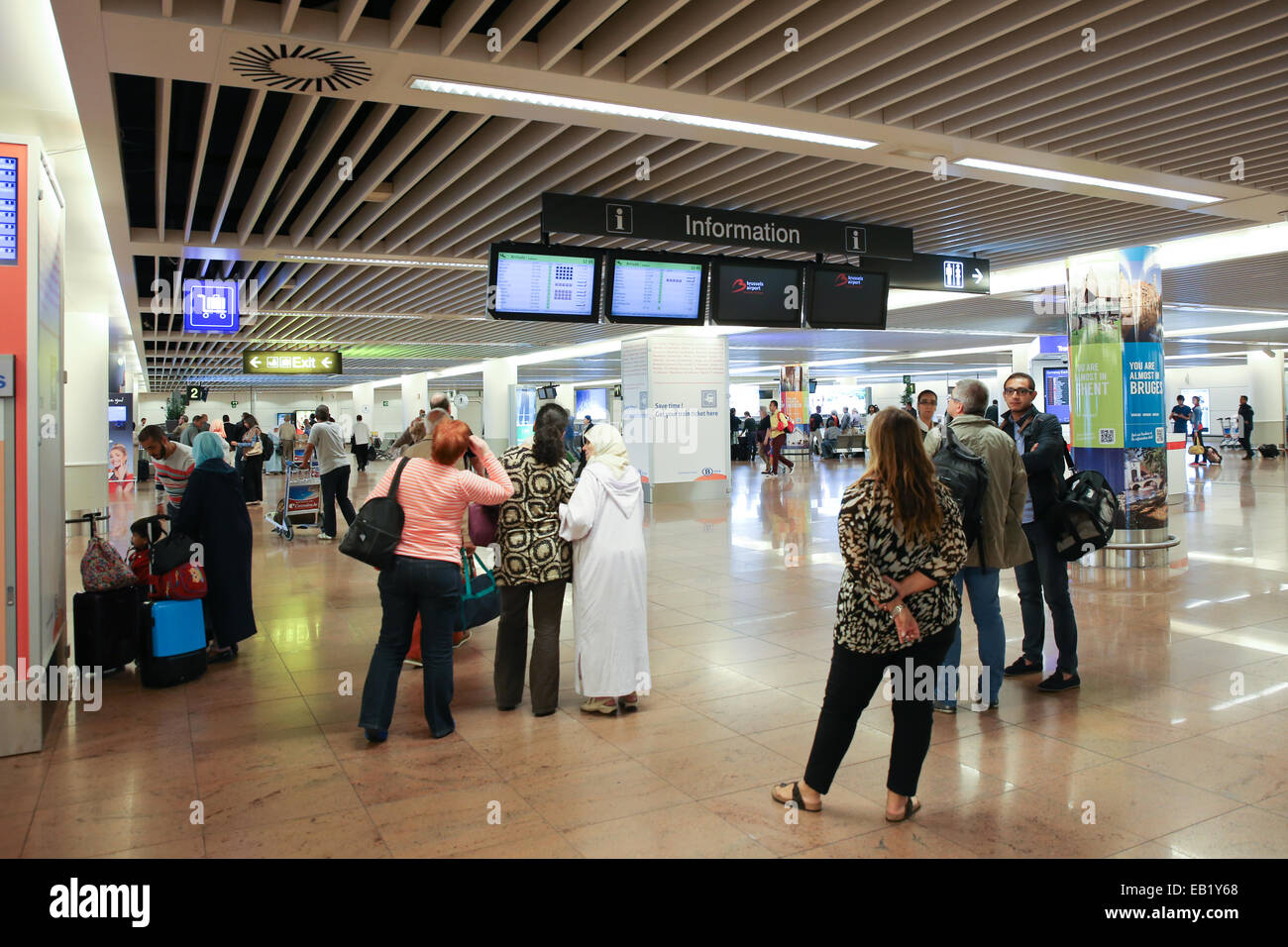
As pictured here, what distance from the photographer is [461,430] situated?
4.54 meters

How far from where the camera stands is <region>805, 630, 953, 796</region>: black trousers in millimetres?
3455

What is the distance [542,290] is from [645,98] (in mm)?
3015

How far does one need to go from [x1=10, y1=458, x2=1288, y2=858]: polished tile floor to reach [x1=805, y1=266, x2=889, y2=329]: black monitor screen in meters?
3.42

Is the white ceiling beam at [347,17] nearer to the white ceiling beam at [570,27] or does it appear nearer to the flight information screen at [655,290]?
the white ceiling beam at [570,27]

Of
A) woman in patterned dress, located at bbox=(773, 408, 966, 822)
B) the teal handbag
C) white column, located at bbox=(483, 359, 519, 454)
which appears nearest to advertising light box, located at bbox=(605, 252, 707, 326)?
the teal handbag

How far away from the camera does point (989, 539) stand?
480cm

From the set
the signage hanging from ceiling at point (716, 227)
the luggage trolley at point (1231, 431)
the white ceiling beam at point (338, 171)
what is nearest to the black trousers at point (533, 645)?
the white ceiling beam at point (338, 171)

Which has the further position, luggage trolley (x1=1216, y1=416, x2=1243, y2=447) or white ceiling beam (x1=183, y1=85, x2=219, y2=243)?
luggage trolley (x1=1216, y1=416, x2=1243, y2=447)

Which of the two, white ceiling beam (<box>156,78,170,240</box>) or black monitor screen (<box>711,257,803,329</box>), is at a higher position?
white ceiling beam (<box>156,78,170,240</box>)

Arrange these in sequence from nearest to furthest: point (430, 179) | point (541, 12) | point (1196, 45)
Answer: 1. point (541, 12)
2. point (1196, 45)
3. point (430, 179)

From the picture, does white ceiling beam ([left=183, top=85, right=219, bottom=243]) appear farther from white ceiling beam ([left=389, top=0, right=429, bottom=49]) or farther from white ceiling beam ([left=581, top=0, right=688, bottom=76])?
white ceiling beam ([left=581, top=0, right=688, bottom=76])

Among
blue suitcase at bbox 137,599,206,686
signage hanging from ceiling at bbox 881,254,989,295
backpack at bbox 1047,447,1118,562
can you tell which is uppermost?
signage hanging from ceiling at bbox 881,254,989,295

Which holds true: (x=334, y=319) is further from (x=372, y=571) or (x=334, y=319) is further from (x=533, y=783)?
(x=533, y=783)
